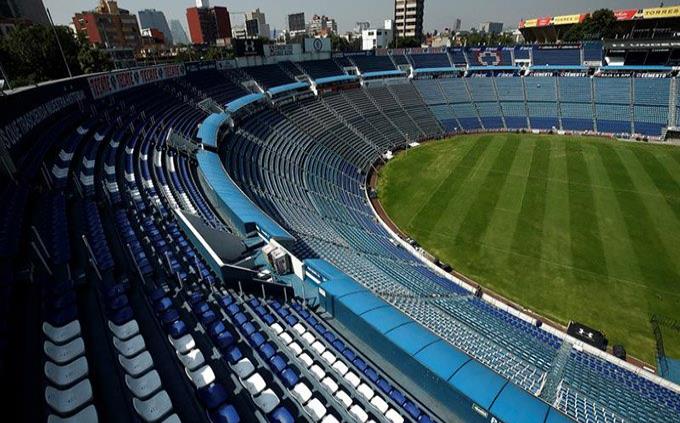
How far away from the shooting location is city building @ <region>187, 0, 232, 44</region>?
16700 cm

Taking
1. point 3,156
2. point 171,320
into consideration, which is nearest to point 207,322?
point 171,320

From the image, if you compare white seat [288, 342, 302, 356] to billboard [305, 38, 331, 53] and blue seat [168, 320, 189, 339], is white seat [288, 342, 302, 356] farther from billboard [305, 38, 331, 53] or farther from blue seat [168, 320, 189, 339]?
billboard [305, 38, 331, 53]

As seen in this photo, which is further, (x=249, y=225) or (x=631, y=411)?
(x=249, y=225)

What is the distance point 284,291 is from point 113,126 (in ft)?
82.5

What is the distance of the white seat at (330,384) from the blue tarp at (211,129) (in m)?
24.6

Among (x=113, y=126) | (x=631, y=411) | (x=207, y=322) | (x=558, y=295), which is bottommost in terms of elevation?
(x=558, y=295)

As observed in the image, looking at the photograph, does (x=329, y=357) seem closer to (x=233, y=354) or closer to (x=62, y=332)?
(x=233, y=354)

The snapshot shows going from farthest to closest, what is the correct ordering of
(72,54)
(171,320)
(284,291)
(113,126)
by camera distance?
1. (72,54)
2. (113,126)
3. (284,291)
4. (171,320)

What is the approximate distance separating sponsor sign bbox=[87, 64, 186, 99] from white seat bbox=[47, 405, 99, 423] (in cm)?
3290

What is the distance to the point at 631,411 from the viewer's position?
42.9 ft

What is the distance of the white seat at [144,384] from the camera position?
8930 mm

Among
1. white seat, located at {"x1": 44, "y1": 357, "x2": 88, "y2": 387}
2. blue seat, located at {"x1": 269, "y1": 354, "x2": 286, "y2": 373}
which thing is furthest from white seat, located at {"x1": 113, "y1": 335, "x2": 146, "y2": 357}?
blue seat, located at {"x1": 269, "y1": 354, "x2": 286, "y2": 373}

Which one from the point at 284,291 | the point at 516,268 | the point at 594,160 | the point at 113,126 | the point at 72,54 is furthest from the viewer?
the point at 72,54

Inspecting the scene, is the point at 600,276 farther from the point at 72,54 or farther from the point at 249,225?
the point at 72,54
